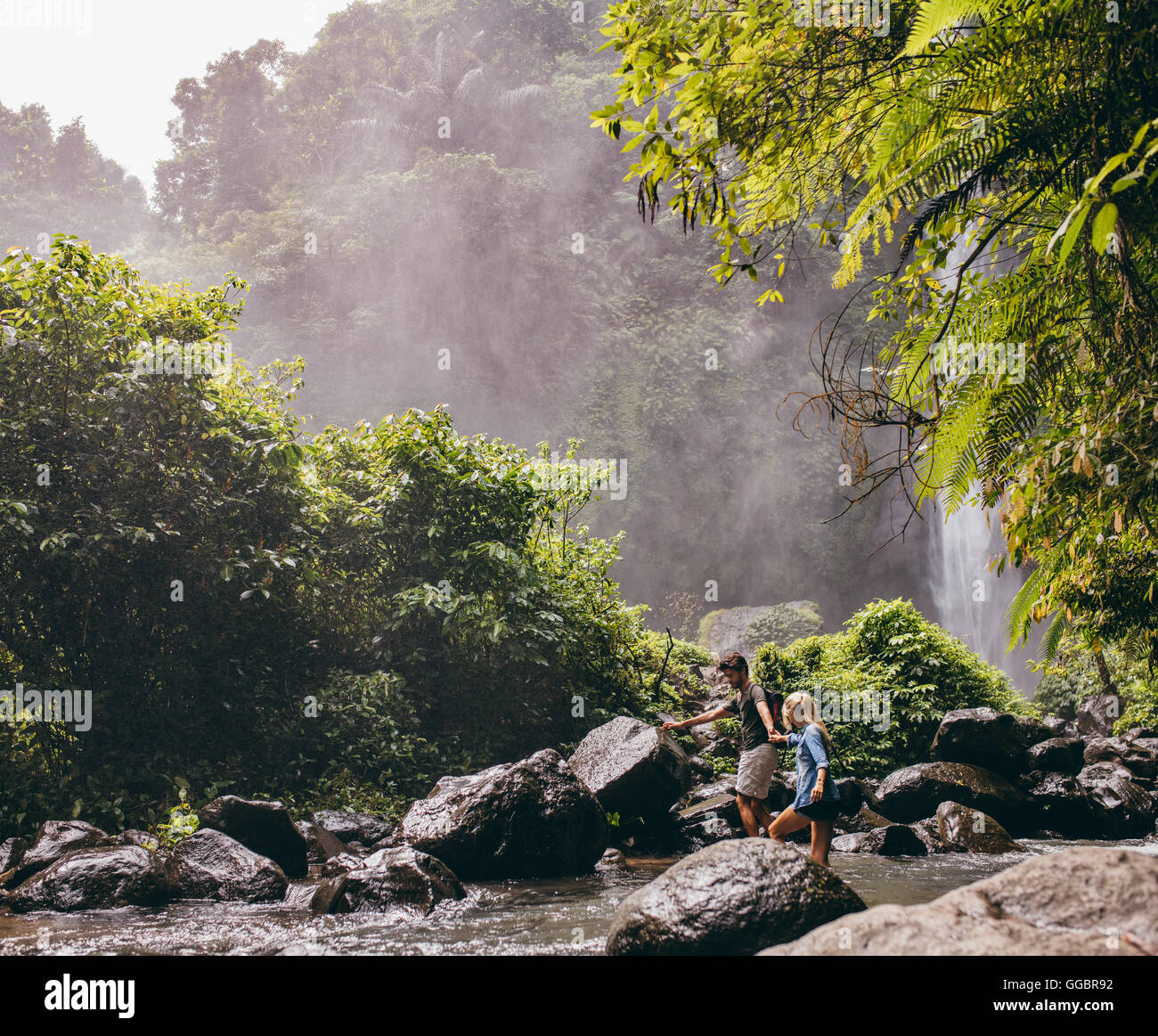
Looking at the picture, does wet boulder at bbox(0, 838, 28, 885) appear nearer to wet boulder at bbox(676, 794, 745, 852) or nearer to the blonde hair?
wet boulder at bbox(676, 794, 745, 852)

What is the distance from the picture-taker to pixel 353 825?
28.2 ft

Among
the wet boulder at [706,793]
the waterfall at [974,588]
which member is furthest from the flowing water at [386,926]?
the waterfall at [974,588]

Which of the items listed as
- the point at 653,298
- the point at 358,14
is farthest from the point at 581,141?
the point at 358,14

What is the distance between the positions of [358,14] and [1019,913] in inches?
1684

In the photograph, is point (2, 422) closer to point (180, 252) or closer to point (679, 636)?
point (679, 636)

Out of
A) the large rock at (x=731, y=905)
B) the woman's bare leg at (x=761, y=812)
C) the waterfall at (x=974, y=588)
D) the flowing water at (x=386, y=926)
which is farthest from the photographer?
the waterfall at (x=974, y=588)

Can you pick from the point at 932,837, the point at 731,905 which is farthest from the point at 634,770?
the point at 731,905

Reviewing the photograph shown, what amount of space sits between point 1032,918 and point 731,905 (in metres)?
1.49

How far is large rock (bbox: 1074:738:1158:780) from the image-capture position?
513 inches

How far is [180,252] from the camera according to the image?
3288 centimetres

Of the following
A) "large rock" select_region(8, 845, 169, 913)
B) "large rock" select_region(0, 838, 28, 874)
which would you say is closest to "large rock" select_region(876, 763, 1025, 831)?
"large rock" select_region(8, 845, 169, 913)

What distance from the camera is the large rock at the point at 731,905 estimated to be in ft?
14.0

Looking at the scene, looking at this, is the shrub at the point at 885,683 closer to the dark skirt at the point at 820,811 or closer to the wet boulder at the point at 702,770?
the wet boulder at the point at 702,770

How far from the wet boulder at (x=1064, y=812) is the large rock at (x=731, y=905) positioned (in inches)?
280
